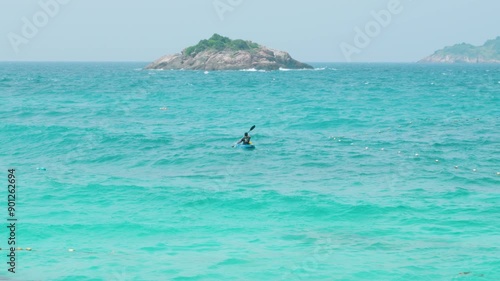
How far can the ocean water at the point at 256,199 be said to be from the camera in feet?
59.6

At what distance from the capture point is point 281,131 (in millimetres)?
47406

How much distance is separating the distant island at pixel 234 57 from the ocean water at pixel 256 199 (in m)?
135

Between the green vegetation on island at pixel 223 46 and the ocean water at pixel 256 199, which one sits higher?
the green vegetation on island at pixel 223 46

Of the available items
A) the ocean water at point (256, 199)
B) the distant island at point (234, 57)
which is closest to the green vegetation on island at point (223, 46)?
the distant island at point (234, 57)

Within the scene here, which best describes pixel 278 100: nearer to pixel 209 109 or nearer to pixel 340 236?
pixel 209 109

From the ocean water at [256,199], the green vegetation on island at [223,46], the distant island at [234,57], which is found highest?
the green vegetation on island at [223,46]

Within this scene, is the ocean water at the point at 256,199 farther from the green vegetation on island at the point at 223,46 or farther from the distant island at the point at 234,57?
the green vegetation on island at the point at 223,46

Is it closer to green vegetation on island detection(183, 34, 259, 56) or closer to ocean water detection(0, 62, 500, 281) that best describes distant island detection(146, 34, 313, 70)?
green vegetation on island detection(183, 34, 259, 56)

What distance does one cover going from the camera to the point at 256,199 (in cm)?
2597

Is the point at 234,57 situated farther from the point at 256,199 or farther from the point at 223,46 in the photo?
the point at 256,199

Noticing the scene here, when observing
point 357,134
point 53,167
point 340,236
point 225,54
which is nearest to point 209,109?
point 357,134

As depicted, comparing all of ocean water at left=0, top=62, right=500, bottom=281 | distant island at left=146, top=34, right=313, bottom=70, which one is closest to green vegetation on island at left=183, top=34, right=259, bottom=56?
distant island at left=146, top=34, right=313, bottom=70

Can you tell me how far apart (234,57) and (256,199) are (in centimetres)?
16494

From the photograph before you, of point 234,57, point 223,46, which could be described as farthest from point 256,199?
point 223,46
